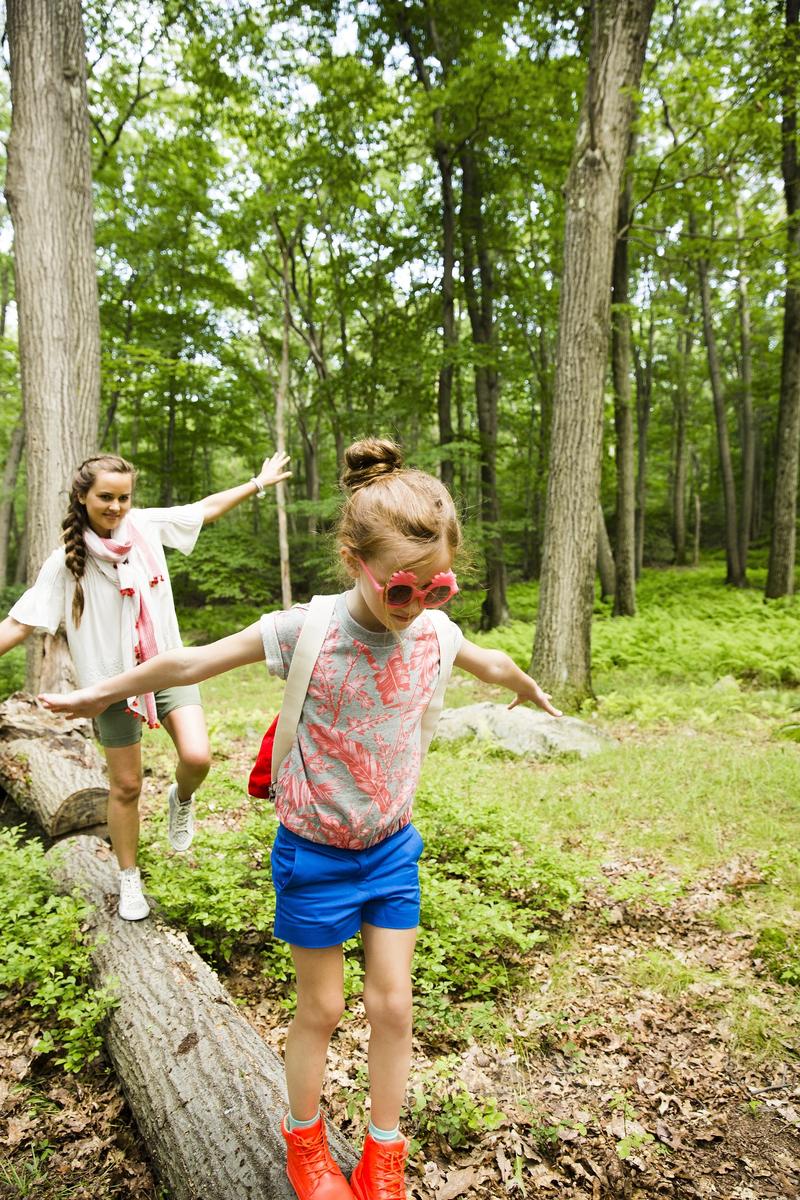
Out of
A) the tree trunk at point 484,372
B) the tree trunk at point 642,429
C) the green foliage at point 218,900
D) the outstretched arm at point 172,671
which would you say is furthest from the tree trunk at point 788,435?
the outstretched arm at point 172,671

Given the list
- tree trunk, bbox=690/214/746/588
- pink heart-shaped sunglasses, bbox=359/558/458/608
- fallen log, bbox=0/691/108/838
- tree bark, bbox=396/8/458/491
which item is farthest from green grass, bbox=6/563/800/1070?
tree trunk, bbox=690/214/746/588

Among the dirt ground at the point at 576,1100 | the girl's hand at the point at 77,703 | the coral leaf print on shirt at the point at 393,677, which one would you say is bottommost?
the dirt ground at the point at 576,1100

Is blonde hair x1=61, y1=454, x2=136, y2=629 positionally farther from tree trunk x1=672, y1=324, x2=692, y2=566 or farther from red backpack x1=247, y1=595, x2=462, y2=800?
tree trunk x1=672, y1=324, x2=692, y2=566

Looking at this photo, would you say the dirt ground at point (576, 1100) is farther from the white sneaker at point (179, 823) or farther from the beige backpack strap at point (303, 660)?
the beige backpack strap at point (303, 660)

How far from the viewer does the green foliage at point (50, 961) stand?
264 centimetres

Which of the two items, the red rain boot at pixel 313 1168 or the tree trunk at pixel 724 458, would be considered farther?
the tree trunk at pixel 724 458

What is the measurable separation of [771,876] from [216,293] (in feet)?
59.7

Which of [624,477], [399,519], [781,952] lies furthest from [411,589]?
[624,477]

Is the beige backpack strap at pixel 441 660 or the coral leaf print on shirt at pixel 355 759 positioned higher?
the beige backpack strap at pixel 441 660

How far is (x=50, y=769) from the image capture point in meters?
4.76

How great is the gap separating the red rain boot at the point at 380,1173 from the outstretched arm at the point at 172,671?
1448 mm

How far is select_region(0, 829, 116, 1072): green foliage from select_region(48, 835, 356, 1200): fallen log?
9 cm

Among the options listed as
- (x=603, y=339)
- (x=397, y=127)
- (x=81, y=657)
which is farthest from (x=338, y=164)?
(x=81, y=657)

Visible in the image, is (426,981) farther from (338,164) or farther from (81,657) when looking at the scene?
(338,164)
